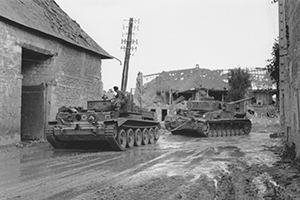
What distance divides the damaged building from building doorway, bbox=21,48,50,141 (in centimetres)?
2009

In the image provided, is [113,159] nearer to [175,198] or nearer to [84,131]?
[84,131]

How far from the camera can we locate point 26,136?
18.7 meters

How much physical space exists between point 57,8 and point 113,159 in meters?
14.4

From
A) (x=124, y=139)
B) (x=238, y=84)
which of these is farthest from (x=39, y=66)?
(x=238, y=84)

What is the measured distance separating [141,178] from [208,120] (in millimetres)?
14558

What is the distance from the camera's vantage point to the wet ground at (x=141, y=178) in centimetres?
598

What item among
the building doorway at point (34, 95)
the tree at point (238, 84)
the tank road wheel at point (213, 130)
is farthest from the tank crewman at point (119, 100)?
the tree at point (238, 84)

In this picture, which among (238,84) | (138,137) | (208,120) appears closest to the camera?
(138,137)

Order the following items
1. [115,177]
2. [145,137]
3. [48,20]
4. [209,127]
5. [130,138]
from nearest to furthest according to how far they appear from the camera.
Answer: [115,177], [130,138], [145,137], [48,20], [209,127]

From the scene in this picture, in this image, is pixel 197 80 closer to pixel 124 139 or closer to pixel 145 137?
pixel 145 137

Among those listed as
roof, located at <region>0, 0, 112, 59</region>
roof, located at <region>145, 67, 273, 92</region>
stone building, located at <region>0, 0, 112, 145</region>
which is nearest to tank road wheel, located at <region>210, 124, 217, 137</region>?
stone building, located at <region>0, 0, 112, 145</region>

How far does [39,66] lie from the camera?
61.5 feet

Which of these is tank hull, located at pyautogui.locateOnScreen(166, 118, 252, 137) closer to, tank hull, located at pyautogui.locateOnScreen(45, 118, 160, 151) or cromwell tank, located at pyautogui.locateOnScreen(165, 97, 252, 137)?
cromwell tank, located at pyautogui.locateOnScreen(165, 97, 252, 137)

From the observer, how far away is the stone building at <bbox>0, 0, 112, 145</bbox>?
15445 millimetres
